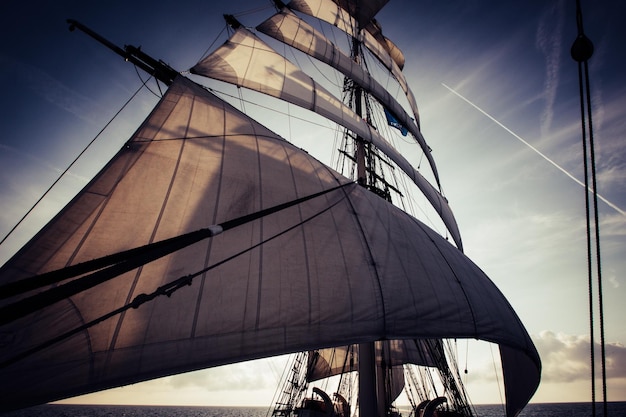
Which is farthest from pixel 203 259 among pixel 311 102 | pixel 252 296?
pixel 311 102

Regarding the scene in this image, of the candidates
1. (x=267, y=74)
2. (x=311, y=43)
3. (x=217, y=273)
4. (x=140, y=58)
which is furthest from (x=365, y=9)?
(x=217, y=273)

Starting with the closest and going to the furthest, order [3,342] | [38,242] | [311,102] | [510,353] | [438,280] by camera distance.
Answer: [3,342] < [38,242] < [438,280] < [510,353] < [311,102]

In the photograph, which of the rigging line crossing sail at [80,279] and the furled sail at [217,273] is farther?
the furled sail at [217,273]

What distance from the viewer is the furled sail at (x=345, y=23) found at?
17484 millimetres

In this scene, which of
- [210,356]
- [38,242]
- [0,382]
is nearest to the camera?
[0,382]

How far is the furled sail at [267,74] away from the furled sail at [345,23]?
765 centimetres

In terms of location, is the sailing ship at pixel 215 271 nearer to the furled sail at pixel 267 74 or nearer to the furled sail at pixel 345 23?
the furled sail at pixel 267 74

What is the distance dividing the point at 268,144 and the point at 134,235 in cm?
357

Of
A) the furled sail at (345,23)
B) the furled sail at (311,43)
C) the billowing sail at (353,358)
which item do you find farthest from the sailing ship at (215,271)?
the billowing sail at (353,358)

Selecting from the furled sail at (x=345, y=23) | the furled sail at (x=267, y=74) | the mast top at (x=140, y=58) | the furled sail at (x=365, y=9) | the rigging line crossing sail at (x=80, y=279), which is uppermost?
the furled sail at (x=345, y=23)

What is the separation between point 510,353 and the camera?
835 cm

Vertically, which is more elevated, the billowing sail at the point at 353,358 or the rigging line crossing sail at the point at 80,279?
the rigging line crossing sail at the point at 80,279

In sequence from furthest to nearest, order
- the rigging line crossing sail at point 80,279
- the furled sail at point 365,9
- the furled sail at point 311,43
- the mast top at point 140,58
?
the furled sail at point 365,9
the furled sail at point 311,43
the mast top at point 140,58
the rigging line crossing sail at point 80,279

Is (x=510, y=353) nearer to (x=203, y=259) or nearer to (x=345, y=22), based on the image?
(x=203, y=259)
